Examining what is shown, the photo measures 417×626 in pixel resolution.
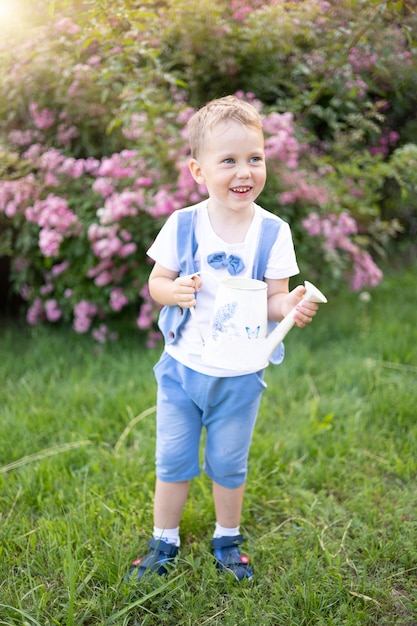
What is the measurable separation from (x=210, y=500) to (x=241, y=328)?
0.81m

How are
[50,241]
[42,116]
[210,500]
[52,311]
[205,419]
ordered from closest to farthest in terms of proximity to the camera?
[205,419]
[210,500]
[50,241]
[42,116]
[52,311]

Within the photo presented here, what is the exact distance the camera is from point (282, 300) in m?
1.59

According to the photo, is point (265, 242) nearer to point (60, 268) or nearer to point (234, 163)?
point (234, 163)

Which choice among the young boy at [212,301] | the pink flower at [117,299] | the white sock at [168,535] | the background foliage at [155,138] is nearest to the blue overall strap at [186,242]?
the young boy at [212,301]

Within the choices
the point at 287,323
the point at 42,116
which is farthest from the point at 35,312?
the point at 287,323

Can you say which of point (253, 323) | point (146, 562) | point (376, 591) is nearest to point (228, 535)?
point (146, 562)

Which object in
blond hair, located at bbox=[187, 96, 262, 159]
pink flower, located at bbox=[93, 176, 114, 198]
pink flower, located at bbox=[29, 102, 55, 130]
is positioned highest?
pink flower, located at bbox=[29, 102, 55, 130]

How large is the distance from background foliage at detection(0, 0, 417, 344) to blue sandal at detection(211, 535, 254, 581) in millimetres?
1611

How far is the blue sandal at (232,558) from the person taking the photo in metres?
1.74

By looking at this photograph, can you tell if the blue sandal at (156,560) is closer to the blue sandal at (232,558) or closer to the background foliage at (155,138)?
the blue sandal at (232,558)

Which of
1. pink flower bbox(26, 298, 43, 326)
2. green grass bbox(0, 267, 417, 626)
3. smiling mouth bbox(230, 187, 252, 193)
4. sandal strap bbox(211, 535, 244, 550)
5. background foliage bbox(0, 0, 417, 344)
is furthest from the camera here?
pink flower bbox(26, 298, 43, 326)

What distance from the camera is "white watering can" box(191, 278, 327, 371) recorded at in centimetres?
146

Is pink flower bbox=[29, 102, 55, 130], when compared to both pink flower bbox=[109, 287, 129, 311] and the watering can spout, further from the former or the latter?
the watering can spout

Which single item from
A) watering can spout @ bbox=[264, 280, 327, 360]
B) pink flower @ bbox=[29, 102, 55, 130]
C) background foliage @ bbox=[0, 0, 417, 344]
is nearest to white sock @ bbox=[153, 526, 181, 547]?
watering can spout @ bbox=[264, 280, 327, 360]
